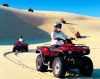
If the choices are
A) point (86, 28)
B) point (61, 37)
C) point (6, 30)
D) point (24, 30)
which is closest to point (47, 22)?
point (86, 28)

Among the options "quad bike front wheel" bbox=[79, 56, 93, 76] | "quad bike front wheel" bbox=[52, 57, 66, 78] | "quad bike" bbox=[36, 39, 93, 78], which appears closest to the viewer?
"quad bike front wheel" bbox=[52, 57, 66, 78]

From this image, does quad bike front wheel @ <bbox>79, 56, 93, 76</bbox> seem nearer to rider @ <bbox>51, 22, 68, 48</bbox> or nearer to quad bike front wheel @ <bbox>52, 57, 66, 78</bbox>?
quad bike front wheel @ <bbox>52, 57, 66, 78</bbox>

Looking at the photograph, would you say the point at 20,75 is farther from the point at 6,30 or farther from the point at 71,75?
the point at 6,30

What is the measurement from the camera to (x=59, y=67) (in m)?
7.88

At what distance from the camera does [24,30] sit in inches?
1869

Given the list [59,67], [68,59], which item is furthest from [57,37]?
[59,67]

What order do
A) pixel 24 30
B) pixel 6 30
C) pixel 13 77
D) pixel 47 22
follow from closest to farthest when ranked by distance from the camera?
1. pixel 13 77
2. pixel 6 30
3. pixel 24 30
4. pixel 47 22

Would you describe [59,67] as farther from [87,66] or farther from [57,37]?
[57,37]

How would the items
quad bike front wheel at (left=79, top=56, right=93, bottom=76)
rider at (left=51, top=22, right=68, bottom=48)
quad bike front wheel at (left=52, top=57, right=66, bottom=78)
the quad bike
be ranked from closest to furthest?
quad bike front wheel at (left=52, top=57, right=66, bottom=78) < the quad bike < quad bike front wheel at (left=79, top=56, right=93, bottom=76) < rider at (left=51, top=22, right=68, bottom=48)

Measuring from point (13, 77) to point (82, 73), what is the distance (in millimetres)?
2299

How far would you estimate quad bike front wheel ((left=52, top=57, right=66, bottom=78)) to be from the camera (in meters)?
7.79

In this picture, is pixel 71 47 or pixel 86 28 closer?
pixel 71 47

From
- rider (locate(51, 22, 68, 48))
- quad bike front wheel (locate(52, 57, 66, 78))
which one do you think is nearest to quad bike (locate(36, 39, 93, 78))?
quad bike front wheel (locate(52, 57, 66, 78))

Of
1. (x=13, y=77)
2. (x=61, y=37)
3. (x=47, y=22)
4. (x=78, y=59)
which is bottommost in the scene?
(x=13, y=77)
